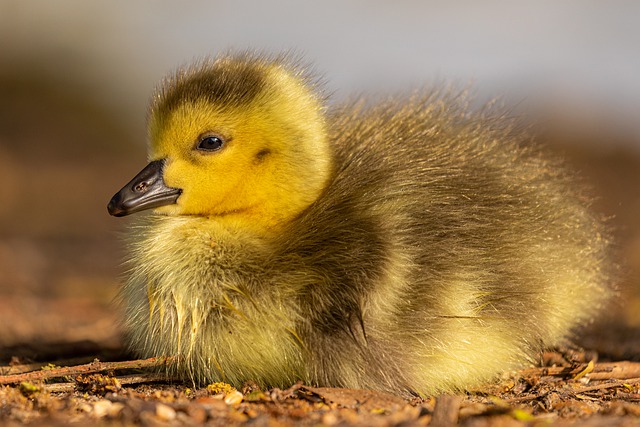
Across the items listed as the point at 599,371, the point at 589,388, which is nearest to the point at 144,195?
the point at 589,388

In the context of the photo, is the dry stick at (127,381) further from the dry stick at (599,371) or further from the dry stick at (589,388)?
the dry stick at (599,371)

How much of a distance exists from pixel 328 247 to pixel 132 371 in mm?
819

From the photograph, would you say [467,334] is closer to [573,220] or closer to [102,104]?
[573,220]

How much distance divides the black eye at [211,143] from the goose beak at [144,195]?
16 centimetres

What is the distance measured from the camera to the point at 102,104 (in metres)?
16.0

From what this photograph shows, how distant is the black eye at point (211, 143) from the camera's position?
2725 millimetres

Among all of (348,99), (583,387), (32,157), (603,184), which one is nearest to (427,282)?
(583,387)

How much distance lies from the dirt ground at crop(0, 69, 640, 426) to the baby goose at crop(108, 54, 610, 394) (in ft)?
0.39

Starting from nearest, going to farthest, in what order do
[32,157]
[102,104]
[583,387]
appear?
[583,387], [32,157], [102,104]

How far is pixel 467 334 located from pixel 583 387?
0.50m

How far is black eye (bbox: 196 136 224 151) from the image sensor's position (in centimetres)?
272

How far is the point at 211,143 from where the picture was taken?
273 cm

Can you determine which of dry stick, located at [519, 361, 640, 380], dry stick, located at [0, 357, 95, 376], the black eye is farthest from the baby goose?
dry stick, located at [0, 357, 95, 376]

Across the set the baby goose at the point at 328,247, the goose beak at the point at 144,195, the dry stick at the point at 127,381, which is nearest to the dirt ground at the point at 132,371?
the dry stick at the point at 127,381
